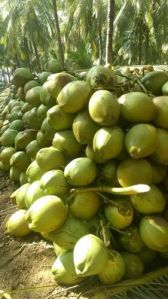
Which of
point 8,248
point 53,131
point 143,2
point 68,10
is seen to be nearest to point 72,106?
point 53,131

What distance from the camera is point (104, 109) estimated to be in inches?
99.5

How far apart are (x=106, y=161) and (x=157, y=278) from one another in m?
0.85

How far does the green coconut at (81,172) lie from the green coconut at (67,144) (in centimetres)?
21

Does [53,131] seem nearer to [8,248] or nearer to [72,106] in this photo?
[72,106]

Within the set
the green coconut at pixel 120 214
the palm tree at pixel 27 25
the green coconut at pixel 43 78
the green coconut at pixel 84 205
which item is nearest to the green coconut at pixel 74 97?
the green coconut at pixel 84 205

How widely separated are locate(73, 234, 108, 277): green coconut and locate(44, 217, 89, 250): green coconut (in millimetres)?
167

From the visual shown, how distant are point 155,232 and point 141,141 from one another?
22.9 inches

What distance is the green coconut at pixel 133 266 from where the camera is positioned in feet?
8.38

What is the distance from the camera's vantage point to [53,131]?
313 centimetres

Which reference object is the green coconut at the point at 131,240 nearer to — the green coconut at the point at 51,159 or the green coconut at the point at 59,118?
the green coconut at the point at 51,159

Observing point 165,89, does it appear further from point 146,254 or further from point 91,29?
point 91,29

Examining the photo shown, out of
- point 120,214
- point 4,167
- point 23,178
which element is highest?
point 120,214

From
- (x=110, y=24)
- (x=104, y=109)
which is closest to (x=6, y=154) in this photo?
(x=104, y=109)

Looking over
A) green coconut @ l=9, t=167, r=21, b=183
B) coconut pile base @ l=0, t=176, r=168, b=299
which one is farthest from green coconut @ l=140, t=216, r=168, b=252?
green coconut @ l=9, t=167, r=21, b=183
